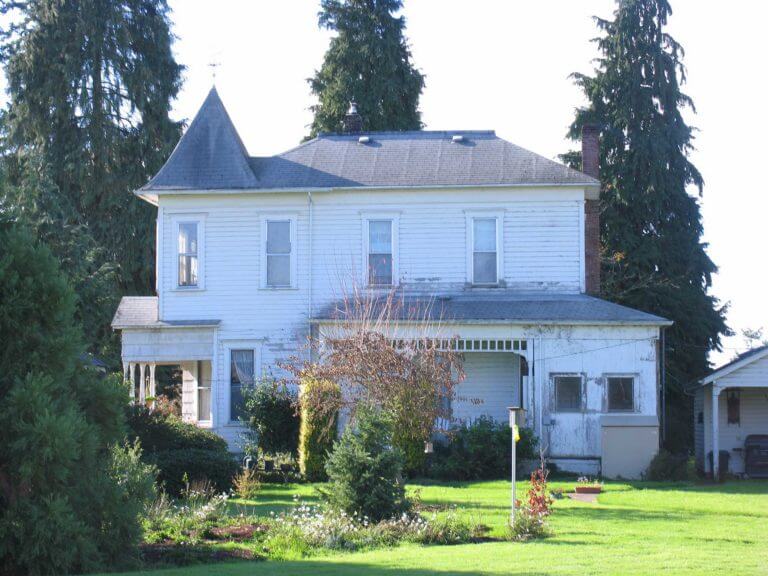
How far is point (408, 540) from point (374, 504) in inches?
42.3

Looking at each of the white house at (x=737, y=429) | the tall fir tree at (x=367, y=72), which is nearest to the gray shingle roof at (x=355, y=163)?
the white house at (x=737, y=429)

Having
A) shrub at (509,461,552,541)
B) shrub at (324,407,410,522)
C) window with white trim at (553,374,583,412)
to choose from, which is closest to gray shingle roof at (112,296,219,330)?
window with white trim at (553,374,583,412)

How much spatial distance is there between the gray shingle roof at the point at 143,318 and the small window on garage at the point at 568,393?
9.25 meters

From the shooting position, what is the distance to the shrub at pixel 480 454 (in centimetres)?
2562

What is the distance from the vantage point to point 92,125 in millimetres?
42438

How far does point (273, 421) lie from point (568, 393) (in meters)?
7.32

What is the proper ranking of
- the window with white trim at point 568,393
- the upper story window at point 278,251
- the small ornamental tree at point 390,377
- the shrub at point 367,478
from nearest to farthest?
the shrub at point 367,478 → the small ornamental tree at point 390,377 → the window with white trim at point 568,393 → the upper story window at point 278,251

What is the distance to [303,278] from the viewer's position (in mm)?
30047

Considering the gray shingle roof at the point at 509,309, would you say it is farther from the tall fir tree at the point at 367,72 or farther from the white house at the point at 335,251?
the tall fir tree at the point at 367,72

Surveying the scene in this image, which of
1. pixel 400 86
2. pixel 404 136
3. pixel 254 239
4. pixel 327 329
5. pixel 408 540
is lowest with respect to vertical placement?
pixel 408 540

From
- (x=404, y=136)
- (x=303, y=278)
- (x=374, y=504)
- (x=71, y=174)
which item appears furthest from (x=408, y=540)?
(x=71, y=174)

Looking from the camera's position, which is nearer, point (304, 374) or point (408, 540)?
point (408, 540)

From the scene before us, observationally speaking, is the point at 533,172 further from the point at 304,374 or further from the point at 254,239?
the point at 304,374

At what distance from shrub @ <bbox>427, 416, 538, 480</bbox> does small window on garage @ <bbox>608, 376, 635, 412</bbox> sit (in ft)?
7.77
